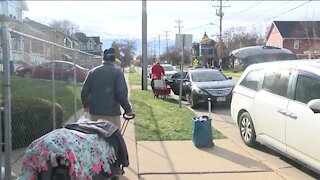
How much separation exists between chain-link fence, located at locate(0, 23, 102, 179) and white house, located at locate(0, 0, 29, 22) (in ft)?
106

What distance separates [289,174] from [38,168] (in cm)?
421

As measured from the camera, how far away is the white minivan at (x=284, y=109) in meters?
6.24

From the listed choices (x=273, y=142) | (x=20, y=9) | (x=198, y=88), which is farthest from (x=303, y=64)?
(x=20, y=9)

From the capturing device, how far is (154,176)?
6.61 m

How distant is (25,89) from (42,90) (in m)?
1.09

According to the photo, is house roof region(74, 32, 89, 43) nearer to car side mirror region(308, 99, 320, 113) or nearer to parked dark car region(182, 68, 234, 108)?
parked dark car region(182, 68, 234, 108)

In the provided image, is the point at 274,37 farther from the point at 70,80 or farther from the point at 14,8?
the point at 70,80

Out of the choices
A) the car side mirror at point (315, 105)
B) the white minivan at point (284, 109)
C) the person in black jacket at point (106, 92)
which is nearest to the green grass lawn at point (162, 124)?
the white minivan at point (284, 109)

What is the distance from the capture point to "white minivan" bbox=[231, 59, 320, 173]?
20.5 feet

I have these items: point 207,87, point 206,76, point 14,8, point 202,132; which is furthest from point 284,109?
point 14,8

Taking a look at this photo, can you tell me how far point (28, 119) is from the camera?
750 cm

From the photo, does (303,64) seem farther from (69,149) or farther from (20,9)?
(20,9)

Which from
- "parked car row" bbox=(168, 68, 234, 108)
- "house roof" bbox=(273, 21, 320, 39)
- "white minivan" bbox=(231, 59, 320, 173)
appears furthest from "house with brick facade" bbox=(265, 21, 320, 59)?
"white minivan" bbox=(231, 59, 320, 173)

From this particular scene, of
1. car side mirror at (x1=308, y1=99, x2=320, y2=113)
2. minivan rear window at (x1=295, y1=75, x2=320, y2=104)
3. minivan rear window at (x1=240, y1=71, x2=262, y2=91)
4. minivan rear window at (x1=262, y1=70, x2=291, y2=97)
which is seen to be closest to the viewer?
car side mirror at (x1=308, y1=99, x2=320, y2=113)
